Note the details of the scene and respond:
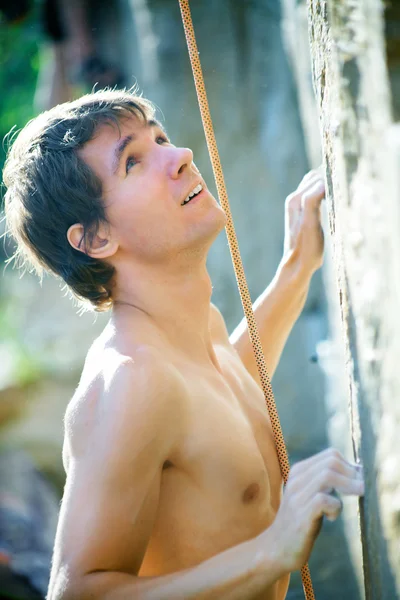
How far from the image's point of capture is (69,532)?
1134 mm

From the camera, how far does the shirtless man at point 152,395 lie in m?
1.11

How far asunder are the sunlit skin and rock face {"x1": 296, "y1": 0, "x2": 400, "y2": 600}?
0.10 meters

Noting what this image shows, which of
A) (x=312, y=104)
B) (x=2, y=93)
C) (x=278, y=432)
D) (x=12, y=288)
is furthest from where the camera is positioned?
(x=12, y=288)

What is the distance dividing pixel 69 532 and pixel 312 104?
2.20 metres

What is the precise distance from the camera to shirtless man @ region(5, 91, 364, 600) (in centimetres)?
111

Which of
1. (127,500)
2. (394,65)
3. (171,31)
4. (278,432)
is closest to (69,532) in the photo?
(127,500)

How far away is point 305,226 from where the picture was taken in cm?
163

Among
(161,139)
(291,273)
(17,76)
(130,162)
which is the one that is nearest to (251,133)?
(291,273)

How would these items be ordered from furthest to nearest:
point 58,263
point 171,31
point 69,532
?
point 171,31
point 58,263
point 69,532

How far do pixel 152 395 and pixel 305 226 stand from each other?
0.61 metres

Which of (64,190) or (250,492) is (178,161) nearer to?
(64,190)

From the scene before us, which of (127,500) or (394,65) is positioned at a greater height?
(394,65)

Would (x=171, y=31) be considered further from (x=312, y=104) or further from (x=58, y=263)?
(x=58, y=263)

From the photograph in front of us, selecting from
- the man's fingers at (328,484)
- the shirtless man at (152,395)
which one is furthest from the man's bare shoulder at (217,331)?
the man's fingers at (328,484)
